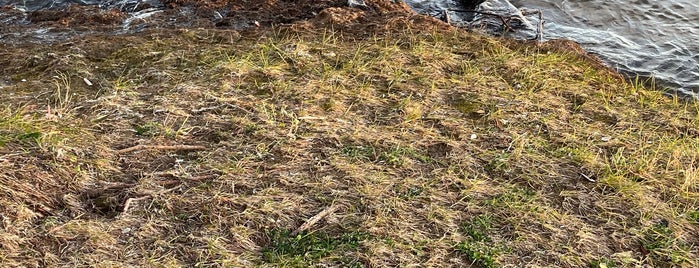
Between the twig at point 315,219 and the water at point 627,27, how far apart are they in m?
3.31

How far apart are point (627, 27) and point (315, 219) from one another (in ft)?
15.1

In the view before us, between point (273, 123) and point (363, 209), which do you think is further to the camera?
point (273, 123)

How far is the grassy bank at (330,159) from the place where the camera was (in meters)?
2.92

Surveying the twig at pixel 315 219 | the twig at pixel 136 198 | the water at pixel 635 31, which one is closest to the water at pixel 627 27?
the water at pixel 635 31

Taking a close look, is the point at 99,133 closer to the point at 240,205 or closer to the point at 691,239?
the point at 240,205

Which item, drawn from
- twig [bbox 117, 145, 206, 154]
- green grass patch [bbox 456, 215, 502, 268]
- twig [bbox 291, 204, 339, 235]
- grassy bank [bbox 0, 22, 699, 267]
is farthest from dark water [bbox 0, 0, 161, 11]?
green grass patch [bbox 456, 215, 502, 268]

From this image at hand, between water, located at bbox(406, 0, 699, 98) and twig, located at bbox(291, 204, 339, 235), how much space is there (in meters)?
3.48

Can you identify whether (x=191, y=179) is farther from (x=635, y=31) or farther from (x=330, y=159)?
(x=635, y=31)

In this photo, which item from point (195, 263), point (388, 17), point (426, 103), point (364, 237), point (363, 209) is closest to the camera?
point (195, 263)

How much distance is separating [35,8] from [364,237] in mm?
4327

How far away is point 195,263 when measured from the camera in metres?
2.76

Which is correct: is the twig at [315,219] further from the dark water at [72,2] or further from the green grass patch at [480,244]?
the dark water at [72,2]

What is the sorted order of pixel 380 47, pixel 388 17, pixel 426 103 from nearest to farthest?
pixel 426 103, pixel 380 47, pixel 388 17

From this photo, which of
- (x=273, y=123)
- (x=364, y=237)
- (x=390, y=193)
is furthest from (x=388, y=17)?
(x=364, y=237)
